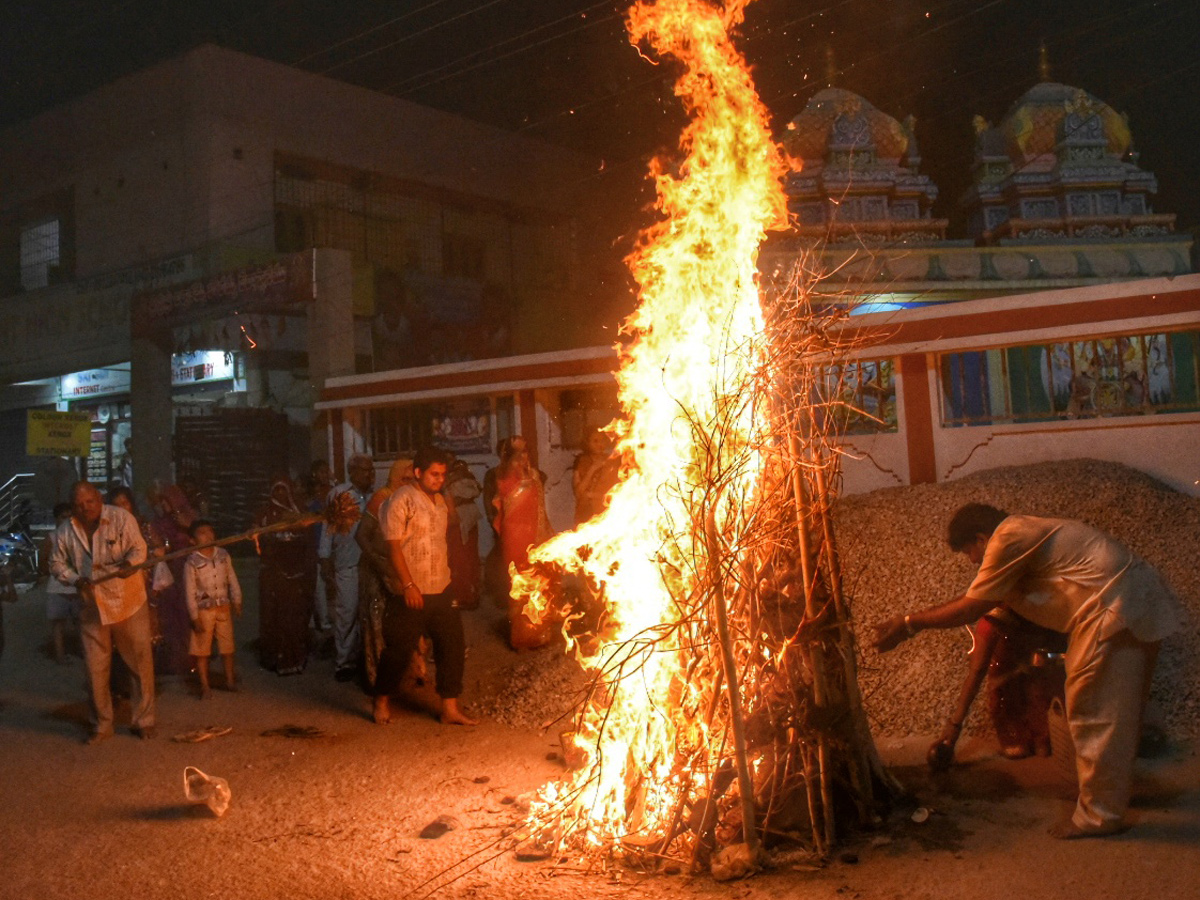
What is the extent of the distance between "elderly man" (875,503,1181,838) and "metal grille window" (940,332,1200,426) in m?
6.78

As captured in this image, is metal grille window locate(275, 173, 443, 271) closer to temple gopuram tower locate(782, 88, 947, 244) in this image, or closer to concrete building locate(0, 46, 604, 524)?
concrete building locate(0, 46, 604, 524)

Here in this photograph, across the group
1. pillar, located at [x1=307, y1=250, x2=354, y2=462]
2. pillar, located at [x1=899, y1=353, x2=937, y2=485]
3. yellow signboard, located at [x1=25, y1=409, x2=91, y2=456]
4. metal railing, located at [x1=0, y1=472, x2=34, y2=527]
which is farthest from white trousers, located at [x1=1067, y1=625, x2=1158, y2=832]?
metal railing, located at [x1=0, y1=472, x2=34, y2=527]

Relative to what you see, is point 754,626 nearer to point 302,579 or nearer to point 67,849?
point 67,849

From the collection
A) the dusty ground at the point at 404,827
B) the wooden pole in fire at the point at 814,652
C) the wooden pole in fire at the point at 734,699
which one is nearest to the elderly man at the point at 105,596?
the dusty ground at the point at 404,827

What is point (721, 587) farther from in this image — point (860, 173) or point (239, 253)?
point (860, 173)

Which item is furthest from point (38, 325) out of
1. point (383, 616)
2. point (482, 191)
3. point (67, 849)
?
point (67, 849)

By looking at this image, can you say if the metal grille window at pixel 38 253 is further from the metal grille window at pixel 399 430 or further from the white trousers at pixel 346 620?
the white trousers at pixel 346 620

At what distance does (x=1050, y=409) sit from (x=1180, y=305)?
5.23ft

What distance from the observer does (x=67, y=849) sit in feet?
16.9

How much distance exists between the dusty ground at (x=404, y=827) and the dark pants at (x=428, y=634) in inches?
13.4

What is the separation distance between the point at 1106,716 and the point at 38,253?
27479mm

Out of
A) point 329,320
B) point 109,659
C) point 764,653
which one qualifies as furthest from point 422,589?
point 329,320

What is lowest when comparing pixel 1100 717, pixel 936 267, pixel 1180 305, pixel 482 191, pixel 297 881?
pixel 297 881

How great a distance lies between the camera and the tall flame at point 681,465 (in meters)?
4.66
